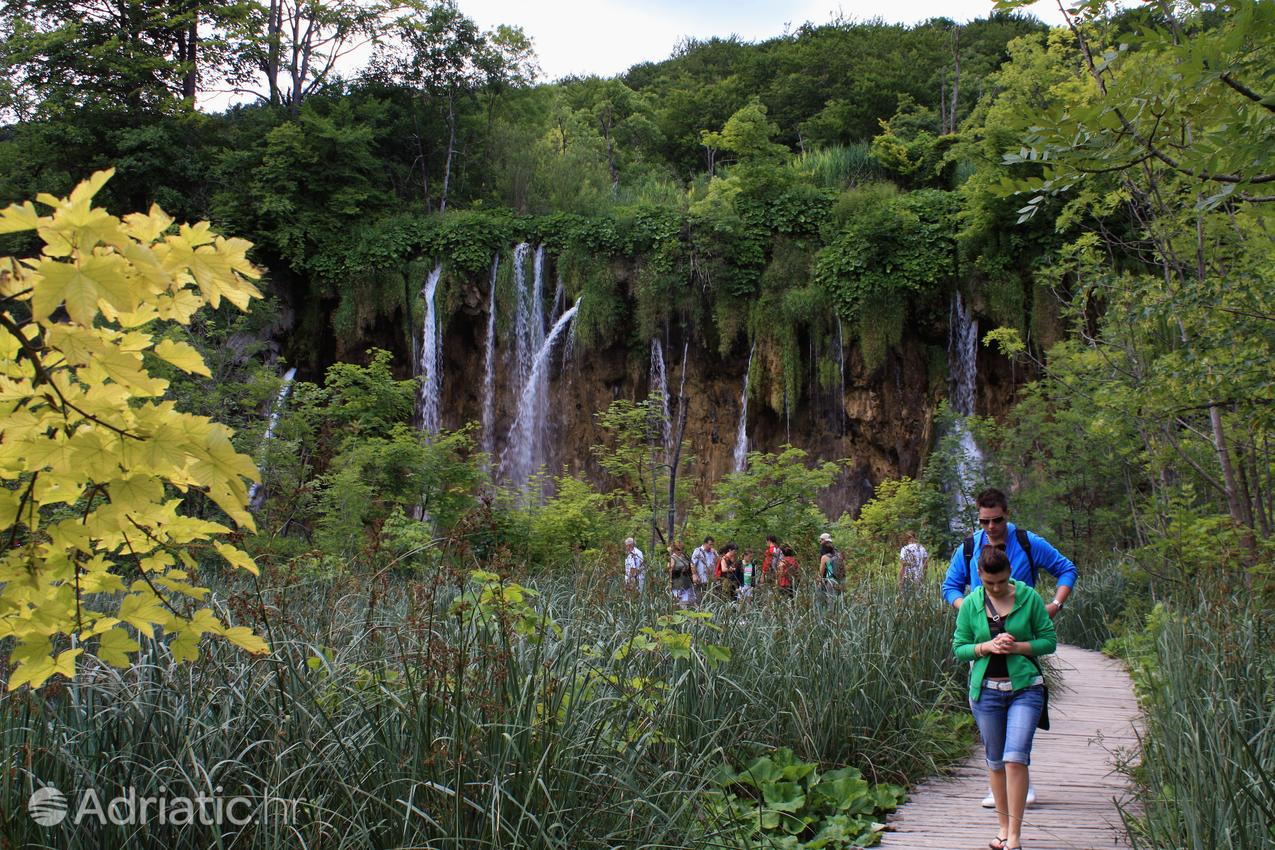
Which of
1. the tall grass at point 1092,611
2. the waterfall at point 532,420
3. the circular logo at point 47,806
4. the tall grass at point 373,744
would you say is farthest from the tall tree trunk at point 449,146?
the circular logo at point 47,806

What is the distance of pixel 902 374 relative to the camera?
2194 centimetres

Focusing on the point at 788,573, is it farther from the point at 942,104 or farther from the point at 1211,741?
the point at 942,104

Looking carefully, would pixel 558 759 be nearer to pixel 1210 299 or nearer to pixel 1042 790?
pixel 1042 790

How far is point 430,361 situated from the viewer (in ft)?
79.8

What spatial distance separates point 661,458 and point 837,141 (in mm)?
21132

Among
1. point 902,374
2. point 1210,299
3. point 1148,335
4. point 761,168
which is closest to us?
point 1210,299

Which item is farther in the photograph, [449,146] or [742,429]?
[449,146]

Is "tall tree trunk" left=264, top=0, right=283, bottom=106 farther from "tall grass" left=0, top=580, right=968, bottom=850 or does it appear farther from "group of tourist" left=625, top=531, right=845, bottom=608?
"tall grass" left=0, top=580, right=968, bottom=850

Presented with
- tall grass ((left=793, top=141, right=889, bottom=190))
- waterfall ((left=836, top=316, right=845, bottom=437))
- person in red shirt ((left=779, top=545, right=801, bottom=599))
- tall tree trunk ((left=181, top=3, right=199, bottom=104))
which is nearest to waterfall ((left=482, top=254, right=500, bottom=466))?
waterfall ((left=836, top=316, right=845, bottom=437))

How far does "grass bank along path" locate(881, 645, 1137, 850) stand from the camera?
3898 millimetres

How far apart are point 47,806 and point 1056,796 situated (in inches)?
165

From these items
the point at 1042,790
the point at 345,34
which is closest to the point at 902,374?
the point at 1042,790

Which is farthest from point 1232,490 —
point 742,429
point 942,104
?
point 942,104

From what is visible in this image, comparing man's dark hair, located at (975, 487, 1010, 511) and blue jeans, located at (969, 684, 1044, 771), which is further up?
man's dark hair, located at (975, 487, 1010, 511)
